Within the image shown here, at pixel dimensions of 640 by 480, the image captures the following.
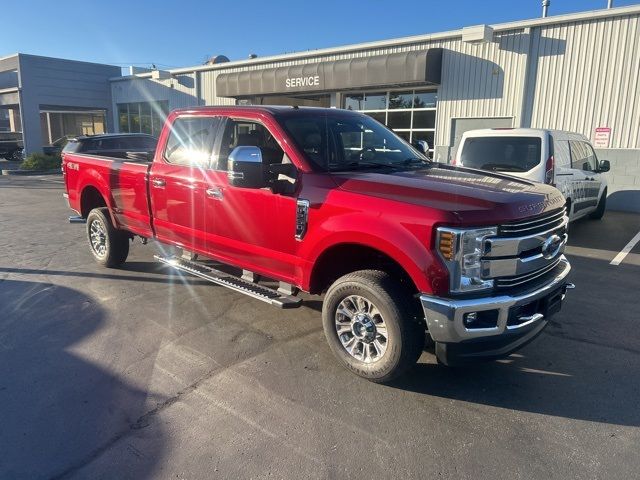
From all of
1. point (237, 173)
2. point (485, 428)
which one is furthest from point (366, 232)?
point (485, 428)

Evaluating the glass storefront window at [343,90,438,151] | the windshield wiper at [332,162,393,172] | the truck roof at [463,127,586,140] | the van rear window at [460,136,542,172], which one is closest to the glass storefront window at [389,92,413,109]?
the glass storefront window at [343,90,438,151]

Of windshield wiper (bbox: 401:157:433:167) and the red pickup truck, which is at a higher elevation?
windshield wiper (bbox: 401:157:433:167)

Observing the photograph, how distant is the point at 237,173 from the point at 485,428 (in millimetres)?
2572

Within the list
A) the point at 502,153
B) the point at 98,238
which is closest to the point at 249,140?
the point at 98,238

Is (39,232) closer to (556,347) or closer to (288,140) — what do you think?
(288,140)

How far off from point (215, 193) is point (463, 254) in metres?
2.53

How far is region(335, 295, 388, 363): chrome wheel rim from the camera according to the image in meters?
3.62

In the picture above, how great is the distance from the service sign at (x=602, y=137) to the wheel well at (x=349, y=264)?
11333 mm

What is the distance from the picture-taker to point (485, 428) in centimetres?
313

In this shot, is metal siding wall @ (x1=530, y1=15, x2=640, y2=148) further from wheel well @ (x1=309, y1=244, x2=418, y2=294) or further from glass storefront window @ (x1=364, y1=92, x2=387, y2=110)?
wheel well @ (x1=309, y1=244, x2=418, y2=294)

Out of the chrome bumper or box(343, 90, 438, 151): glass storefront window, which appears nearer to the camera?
the chrome bumper

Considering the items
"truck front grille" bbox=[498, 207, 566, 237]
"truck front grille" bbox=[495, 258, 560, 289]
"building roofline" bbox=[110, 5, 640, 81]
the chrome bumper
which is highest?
"building roofline" bbox=[110, 5, 640, 81]

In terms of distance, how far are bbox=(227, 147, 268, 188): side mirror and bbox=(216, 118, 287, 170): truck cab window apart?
20 cm

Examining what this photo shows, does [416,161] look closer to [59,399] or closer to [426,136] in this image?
[59,399]
